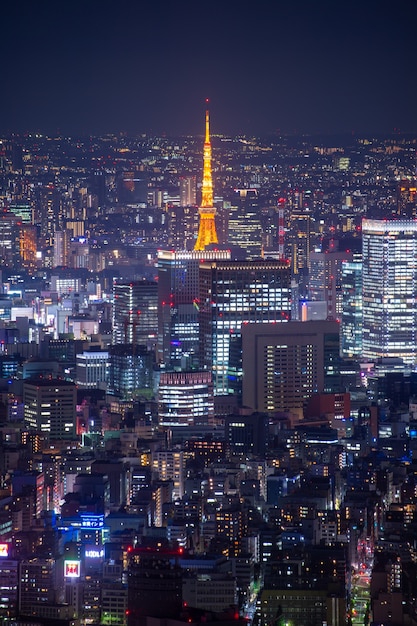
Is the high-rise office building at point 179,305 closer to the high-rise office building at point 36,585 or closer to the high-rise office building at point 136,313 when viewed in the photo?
the high-rise office building at point 136,313

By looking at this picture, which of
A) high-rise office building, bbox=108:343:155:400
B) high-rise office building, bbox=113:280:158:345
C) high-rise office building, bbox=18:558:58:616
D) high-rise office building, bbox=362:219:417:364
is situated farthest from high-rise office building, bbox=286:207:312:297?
high-rise office building, bbox=18:558:58:616

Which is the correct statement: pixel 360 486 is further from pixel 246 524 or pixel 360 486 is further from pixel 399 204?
pixel 399 204

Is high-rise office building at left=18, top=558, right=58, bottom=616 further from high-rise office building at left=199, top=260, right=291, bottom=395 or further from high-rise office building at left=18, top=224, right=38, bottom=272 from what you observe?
high-rise office building at left=18, top=224, right=38, bottom=272

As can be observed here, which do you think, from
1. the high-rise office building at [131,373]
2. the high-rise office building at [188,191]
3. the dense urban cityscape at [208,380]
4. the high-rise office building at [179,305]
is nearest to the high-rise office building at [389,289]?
the dense urban cityscape at [208,380]

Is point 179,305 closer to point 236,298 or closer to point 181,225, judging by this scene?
point 236,298

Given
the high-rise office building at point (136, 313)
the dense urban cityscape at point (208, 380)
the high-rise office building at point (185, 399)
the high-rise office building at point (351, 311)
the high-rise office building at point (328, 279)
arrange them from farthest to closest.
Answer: the high-rise office building at point (328, 279) < the high-rise office building at point (136, 313) < the high-rise office building at point (351, 311) < the high-rise office building at point (185, 399) < the dense urban cityscape at point (208, 380)

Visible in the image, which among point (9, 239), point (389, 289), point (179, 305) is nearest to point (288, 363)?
point (179, 305)

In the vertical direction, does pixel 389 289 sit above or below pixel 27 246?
below
